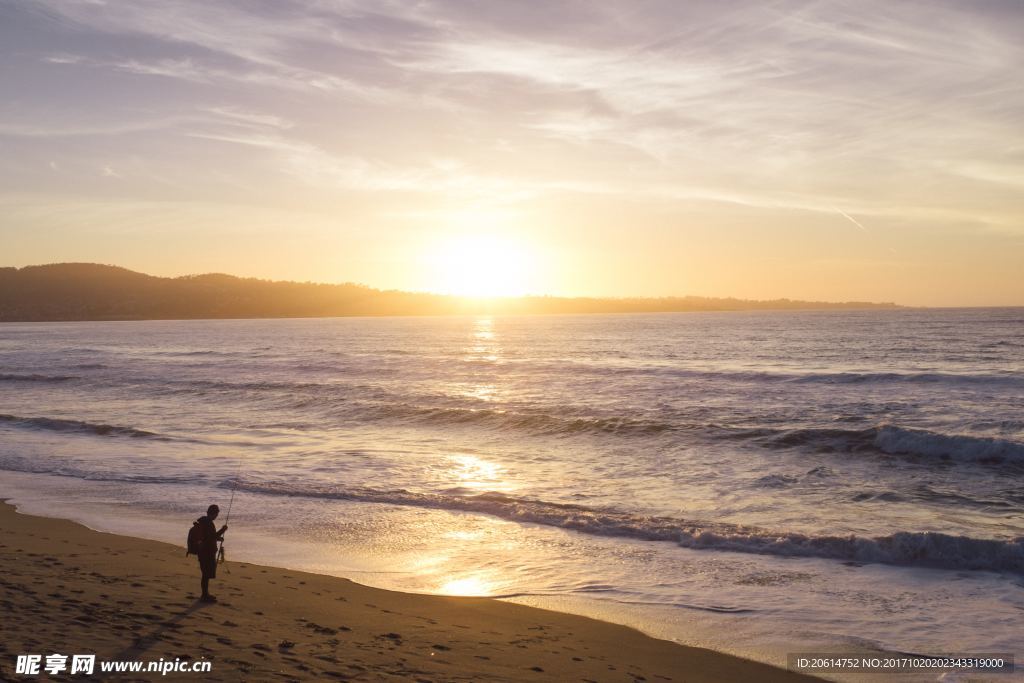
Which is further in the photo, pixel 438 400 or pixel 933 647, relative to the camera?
pixel 438 400

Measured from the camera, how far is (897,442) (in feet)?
76.8

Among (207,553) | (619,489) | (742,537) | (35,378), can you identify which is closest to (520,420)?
(619,489)

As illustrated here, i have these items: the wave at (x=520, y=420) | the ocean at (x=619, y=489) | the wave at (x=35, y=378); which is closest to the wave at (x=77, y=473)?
→ the ocean at (x=619, y=489)

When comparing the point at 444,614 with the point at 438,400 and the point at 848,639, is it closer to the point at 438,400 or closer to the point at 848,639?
the point at 848,639

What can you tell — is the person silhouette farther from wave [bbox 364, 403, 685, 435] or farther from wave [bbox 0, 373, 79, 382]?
wave [bbox 0, 373, 79, 382]

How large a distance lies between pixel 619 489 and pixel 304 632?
35.5ft

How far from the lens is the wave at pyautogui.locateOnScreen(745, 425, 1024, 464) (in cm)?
2156

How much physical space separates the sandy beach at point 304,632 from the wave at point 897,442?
1610 centimetres

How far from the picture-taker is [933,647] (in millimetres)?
9312

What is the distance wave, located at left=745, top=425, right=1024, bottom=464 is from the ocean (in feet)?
0.29

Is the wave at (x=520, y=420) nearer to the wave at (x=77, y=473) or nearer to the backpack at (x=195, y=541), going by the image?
the wave at (x=77, y=473)

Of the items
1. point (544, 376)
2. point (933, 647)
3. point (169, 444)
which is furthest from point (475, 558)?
point (544, 376)

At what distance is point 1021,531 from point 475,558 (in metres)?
10.0

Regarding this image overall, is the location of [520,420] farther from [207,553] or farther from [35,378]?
[35,378]
